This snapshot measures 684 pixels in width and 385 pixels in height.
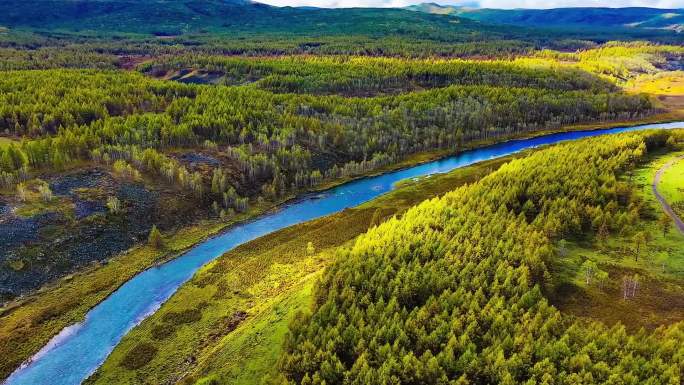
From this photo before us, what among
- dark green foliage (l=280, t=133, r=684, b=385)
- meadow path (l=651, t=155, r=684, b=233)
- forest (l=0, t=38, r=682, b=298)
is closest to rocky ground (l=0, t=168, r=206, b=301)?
forest (l=0, t=38, r=682, b=298)

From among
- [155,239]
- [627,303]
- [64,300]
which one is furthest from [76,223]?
[627,303]

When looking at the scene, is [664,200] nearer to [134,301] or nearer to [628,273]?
[628,273]

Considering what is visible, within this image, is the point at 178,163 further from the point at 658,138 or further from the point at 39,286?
the point at 658,138

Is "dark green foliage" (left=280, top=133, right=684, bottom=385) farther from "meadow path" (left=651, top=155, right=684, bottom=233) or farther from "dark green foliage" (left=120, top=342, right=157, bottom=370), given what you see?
"dark green foliage" (left=120, top=342, right=157, bottom=370)

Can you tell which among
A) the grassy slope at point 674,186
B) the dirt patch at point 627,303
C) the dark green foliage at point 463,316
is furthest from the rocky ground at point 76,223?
the grassy slope at point 674,186

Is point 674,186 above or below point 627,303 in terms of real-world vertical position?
above
